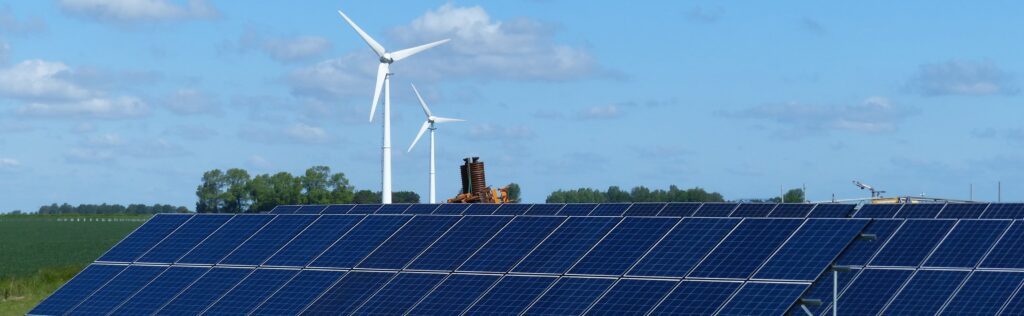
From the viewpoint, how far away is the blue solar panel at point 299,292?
30656 millimetres

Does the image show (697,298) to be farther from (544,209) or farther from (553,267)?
(544,209)

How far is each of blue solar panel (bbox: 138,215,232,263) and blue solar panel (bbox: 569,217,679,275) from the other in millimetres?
11154

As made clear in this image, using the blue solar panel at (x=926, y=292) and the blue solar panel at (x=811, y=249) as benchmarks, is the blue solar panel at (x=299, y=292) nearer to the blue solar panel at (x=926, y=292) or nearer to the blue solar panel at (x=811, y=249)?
the blue solar panel at (x=811, y=249)

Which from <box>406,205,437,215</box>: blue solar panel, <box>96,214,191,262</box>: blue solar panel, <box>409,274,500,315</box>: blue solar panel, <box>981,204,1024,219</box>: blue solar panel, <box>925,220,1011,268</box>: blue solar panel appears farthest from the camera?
<box>406,205,437,215</box>: blue solar panel

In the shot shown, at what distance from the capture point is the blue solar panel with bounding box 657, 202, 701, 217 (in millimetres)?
43925

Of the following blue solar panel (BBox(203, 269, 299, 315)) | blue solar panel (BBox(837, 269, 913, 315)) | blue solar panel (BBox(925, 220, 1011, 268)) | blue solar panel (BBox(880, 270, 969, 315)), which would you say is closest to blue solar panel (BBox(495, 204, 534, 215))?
blue solar panel (BBox(203, 269, 299, 315))

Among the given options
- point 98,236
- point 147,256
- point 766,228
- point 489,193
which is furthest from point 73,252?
point 766,228

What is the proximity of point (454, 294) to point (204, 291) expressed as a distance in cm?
652

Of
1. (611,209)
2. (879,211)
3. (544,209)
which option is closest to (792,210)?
(879,211)

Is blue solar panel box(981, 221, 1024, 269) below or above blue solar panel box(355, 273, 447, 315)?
above

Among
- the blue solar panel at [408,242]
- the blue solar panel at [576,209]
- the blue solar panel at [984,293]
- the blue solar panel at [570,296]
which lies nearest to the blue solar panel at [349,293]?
the blue solar panel at [408,242]

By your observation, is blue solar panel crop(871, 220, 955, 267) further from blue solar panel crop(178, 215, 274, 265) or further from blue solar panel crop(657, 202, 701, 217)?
blue solar panel crop(178, 215, 274, 265)

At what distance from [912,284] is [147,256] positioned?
18.5 m

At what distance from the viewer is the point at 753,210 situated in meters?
42.0
